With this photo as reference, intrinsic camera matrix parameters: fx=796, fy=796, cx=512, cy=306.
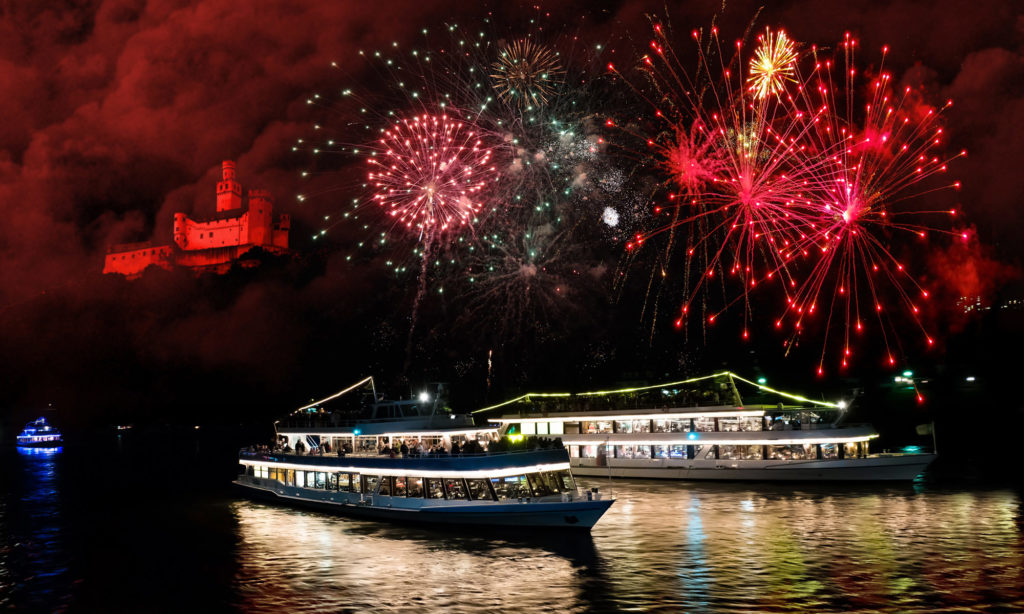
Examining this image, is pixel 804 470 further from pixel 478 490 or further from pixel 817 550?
pixel 478 490

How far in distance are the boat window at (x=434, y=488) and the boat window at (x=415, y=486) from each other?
61 centimetres

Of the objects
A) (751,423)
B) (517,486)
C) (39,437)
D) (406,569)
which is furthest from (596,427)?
(39,437)

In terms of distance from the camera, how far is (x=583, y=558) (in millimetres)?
29438

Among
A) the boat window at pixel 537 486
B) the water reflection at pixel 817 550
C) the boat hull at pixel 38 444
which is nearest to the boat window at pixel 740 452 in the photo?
the water reflection at pixel 817 550

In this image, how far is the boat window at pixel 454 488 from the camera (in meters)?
35.8

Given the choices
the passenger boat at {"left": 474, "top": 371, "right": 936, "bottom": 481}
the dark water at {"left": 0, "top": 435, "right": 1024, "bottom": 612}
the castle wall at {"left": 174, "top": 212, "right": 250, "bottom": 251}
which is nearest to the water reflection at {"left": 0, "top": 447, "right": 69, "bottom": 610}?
the dark water at {"left": 0, "top": 435, "right": 1024, "bottom": 612}

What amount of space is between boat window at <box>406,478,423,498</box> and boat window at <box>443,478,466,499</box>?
6.16ft

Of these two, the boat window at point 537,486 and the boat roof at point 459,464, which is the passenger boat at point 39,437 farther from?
the boat window at point 537,486

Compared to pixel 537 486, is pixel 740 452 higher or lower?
lower

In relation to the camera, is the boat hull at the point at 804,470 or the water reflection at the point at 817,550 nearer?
the water reflection at the point at 817,550

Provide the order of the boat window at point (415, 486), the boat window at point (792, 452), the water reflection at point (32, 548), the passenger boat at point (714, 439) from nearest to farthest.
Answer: the water reflection at point (32, 548), the boat window at point (415, 486), the passenger boat at point (714, 439), the boat window at point (792, 452)

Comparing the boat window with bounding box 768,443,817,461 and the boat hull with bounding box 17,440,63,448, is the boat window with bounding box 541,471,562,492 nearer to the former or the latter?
the boat window with bounding box 768,443,817,461

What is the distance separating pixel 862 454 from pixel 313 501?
32849mm

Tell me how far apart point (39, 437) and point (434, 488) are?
5256 inches
